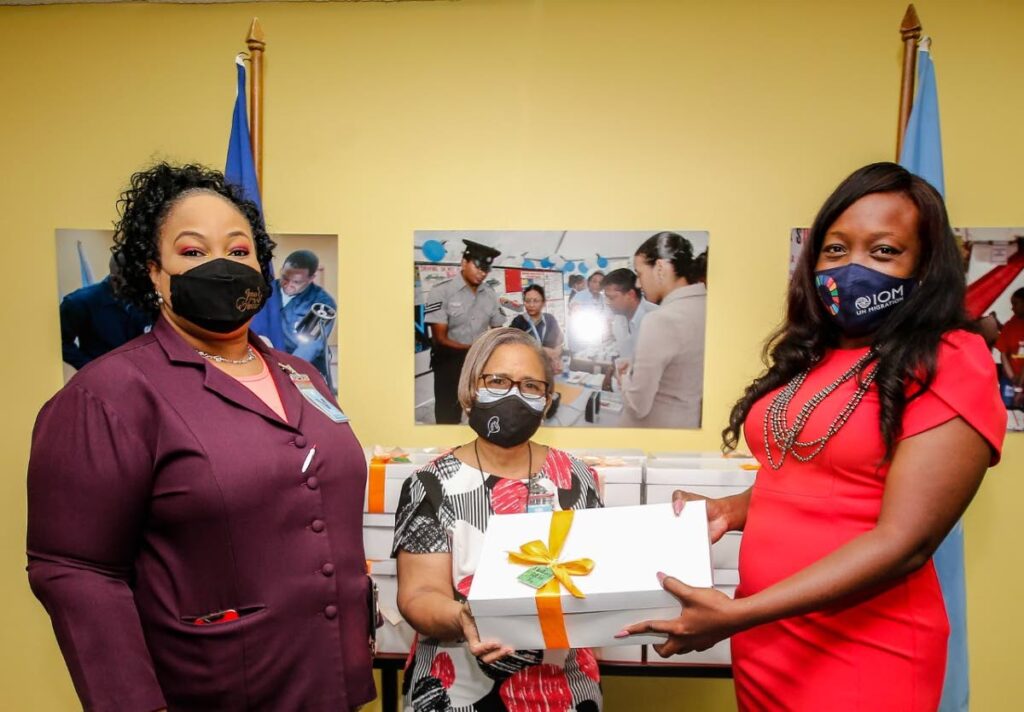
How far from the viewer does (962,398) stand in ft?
3.65

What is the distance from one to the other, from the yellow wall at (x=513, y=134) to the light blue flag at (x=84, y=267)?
11 cm

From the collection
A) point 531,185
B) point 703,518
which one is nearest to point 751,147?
point 531,185

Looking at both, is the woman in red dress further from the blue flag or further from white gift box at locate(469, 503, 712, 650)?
the blue flag

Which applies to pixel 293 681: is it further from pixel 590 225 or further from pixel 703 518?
pixel 590 225

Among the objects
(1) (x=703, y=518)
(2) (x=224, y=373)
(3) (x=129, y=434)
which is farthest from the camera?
(1) (x=703, y=518)

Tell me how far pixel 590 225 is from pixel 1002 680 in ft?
8.18

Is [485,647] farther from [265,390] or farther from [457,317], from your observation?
[457,317]

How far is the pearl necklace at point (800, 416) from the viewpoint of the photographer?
123cm

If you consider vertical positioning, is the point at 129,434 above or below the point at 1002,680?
above

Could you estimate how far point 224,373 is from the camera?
4.17ft

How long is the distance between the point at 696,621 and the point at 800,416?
460mm

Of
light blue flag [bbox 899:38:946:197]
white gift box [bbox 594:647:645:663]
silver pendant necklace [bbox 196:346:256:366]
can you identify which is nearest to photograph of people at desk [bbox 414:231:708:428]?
light blue flag [bbox 899:38:946:197]

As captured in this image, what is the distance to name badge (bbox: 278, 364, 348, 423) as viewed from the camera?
1.44m

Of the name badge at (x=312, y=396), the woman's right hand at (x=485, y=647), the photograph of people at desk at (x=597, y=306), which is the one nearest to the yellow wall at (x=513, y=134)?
the photograph of people at desk at (x=597, y=306)
